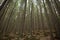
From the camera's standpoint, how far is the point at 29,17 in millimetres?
1644

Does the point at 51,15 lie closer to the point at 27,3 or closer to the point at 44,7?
the point at 44,7

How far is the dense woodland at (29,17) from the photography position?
161cm

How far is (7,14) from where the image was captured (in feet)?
5.40

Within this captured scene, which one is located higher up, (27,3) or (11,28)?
(27,3)

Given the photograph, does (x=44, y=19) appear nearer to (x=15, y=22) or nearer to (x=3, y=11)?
(x=15, y=22)

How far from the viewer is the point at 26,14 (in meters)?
1.64

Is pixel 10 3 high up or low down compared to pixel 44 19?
up

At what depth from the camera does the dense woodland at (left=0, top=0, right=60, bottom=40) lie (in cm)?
161

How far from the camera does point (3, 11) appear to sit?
5.33 feet

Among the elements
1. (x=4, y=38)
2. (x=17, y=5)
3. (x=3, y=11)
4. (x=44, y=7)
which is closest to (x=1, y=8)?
(x=3, y=11)

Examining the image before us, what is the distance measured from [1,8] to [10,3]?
0.34ft

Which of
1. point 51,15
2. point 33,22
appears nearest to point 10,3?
point 33,22

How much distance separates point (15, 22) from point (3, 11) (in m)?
0.16

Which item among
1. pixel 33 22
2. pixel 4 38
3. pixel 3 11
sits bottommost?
pixel 4 38
